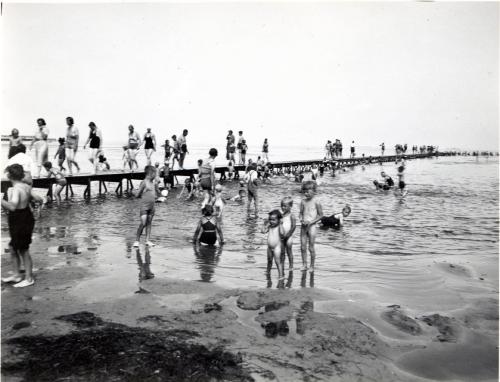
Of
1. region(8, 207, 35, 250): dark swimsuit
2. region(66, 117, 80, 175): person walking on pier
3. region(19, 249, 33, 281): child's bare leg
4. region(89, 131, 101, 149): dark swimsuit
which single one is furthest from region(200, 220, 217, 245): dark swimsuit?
region(89, 131, 101, 149): dark swimsuit

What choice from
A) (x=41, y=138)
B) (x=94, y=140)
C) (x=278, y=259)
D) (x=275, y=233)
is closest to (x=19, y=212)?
(x=275, y=233)

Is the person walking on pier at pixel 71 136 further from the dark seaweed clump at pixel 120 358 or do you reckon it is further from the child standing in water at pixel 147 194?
the dark seaweed clump at pixel 120 358

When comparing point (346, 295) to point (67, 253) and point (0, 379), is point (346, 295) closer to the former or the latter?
point (0, 379)

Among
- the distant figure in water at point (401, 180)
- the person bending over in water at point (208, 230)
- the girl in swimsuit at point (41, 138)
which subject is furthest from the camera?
the distant figure in water at point (401, 180)

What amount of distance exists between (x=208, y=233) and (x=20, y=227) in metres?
4.39

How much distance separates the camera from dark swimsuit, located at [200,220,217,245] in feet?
31.6

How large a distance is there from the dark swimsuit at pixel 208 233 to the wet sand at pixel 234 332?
2641mm

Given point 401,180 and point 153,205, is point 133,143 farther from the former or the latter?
point 401,180

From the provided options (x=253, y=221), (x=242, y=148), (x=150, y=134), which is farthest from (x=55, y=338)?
(x=242, y=148)

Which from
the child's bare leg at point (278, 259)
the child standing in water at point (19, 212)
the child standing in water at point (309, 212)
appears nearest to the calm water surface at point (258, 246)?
the child's bare leg at point (278, 259)

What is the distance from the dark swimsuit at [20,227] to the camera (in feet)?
19.6

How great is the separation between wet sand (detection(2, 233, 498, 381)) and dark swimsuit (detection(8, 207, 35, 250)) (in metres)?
0.72

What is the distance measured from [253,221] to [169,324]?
8499 mm

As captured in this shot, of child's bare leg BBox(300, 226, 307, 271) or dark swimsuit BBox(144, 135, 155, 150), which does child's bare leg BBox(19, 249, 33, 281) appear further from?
dark swimsuit BBox(144, 135, 155, 150)
